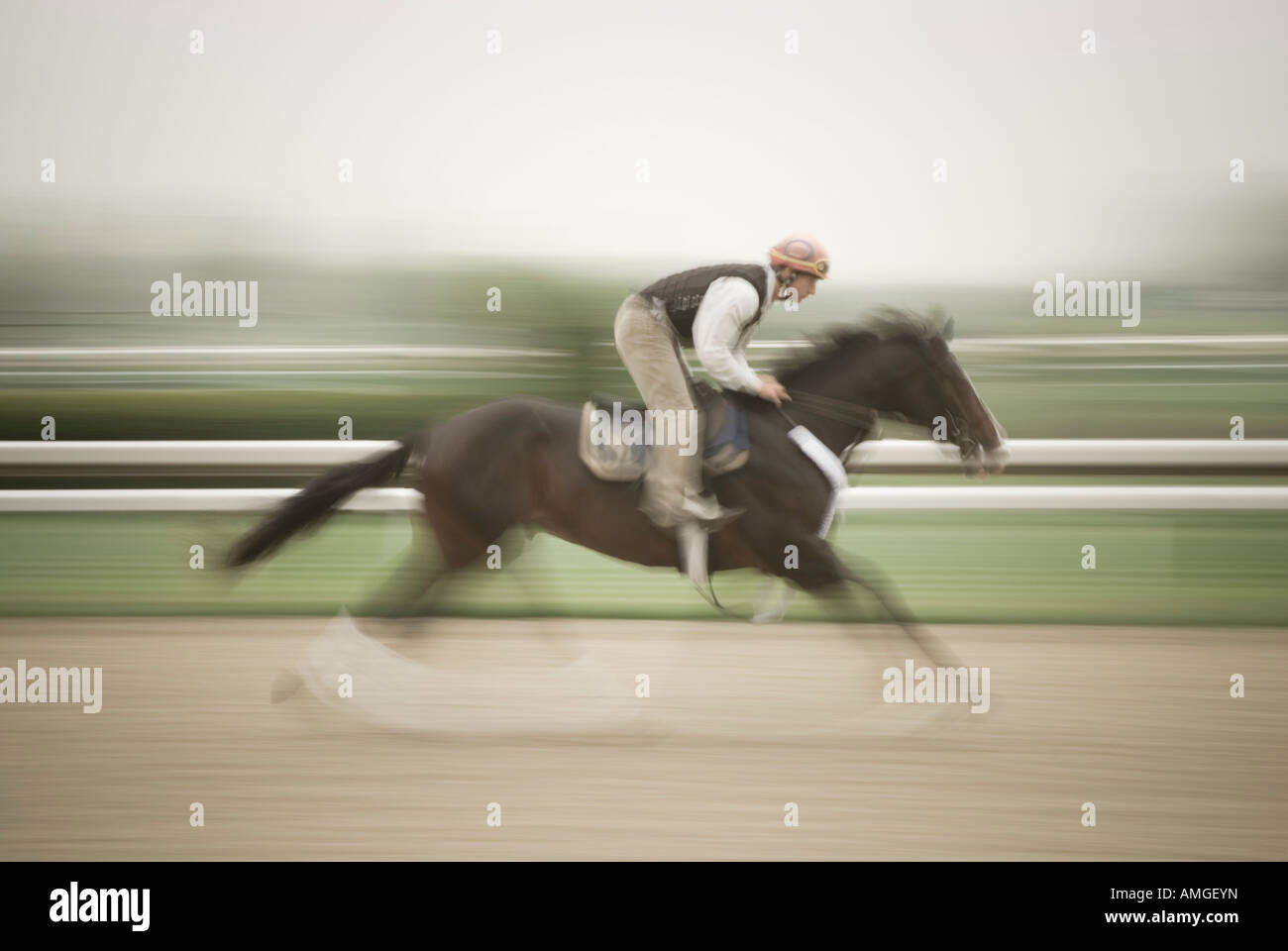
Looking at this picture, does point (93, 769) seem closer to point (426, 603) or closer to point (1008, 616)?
point (426, 603)

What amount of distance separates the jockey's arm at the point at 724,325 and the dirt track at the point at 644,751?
3.30 ft

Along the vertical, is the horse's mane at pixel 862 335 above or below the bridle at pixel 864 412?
above

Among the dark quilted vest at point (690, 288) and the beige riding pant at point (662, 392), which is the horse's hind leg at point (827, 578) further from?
the dark quilted vest at point (690, 288)

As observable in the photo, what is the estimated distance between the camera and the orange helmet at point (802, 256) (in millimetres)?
3920

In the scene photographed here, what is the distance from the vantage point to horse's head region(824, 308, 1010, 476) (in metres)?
3.97

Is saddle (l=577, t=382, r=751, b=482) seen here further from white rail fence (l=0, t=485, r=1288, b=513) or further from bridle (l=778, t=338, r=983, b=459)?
white rail fence (l=0, t=485, r=1288, b=513)

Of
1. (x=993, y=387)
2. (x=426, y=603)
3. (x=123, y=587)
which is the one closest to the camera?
(x=426, y=603)

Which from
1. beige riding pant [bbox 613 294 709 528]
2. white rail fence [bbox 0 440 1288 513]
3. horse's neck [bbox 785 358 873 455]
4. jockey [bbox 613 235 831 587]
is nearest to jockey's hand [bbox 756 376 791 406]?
jockey [bbox 613 235 831 587]

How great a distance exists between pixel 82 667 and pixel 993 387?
515 centimetres

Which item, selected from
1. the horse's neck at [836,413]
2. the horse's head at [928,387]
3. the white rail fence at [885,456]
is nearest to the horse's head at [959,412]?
the horse's head at [928,387]

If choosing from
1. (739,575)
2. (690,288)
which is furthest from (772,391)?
(739,575)

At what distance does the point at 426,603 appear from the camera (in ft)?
13.3

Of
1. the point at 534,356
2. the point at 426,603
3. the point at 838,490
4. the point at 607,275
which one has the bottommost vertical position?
the point at 426,603

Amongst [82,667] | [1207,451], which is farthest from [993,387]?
[82,667]
